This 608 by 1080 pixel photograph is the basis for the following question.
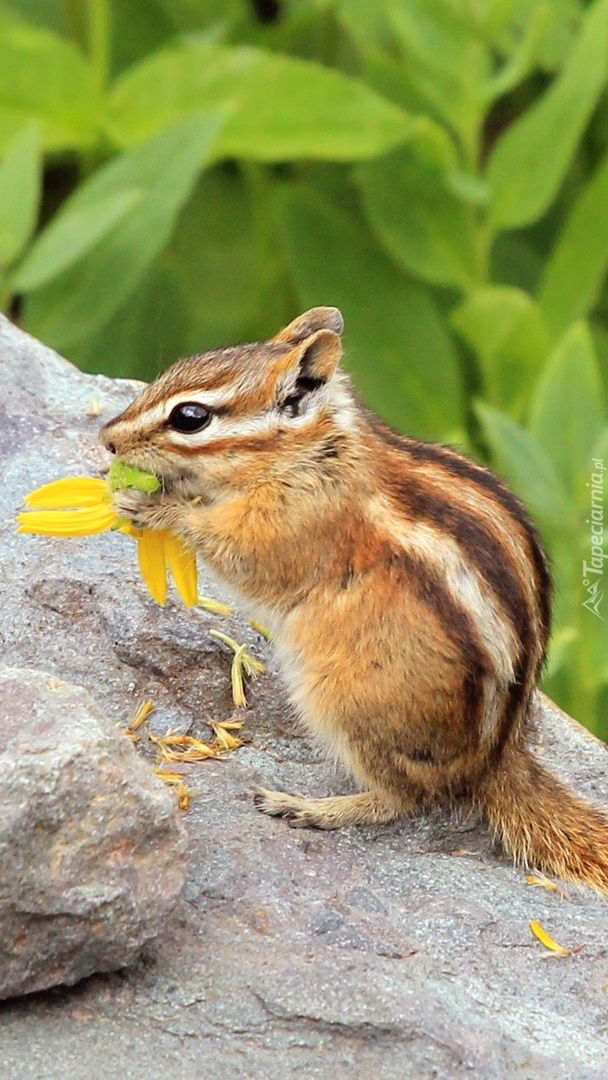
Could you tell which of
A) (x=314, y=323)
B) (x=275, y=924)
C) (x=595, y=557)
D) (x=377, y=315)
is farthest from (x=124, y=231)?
(x=275, y=924)

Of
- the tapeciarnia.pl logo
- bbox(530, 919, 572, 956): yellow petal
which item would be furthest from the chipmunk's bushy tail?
the tapeciarnia.pl logo

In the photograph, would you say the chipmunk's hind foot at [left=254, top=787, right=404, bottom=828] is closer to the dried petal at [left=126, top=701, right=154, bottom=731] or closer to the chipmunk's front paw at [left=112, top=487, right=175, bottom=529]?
the dried petal at [left=126, top=701, right=154, bottom=731]

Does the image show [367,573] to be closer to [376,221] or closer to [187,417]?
[187,417]

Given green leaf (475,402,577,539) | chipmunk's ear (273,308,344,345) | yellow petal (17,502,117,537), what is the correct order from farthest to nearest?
green leaf (475,402,577,539), chipmunk's ear (273,308,344,345), yellow petal (17,502,117,537)

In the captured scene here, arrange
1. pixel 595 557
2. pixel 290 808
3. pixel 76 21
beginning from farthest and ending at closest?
pixel 76 21 < pixel 595 557 < pixel 290 808

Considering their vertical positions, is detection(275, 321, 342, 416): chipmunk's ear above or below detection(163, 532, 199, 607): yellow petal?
above

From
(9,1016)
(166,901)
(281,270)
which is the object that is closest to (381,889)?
(166,901)

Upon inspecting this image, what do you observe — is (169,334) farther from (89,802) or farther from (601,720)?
(89,802)

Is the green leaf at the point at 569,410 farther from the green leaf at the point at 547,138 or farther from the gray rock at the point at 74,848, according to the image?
the gray rock at the point at 74,848

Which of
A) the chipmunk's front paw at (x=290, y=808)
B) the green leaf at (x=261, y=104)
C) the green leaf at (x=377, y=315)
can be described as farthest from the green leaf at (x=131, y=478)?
the green leaf at (x=377, y=315)
